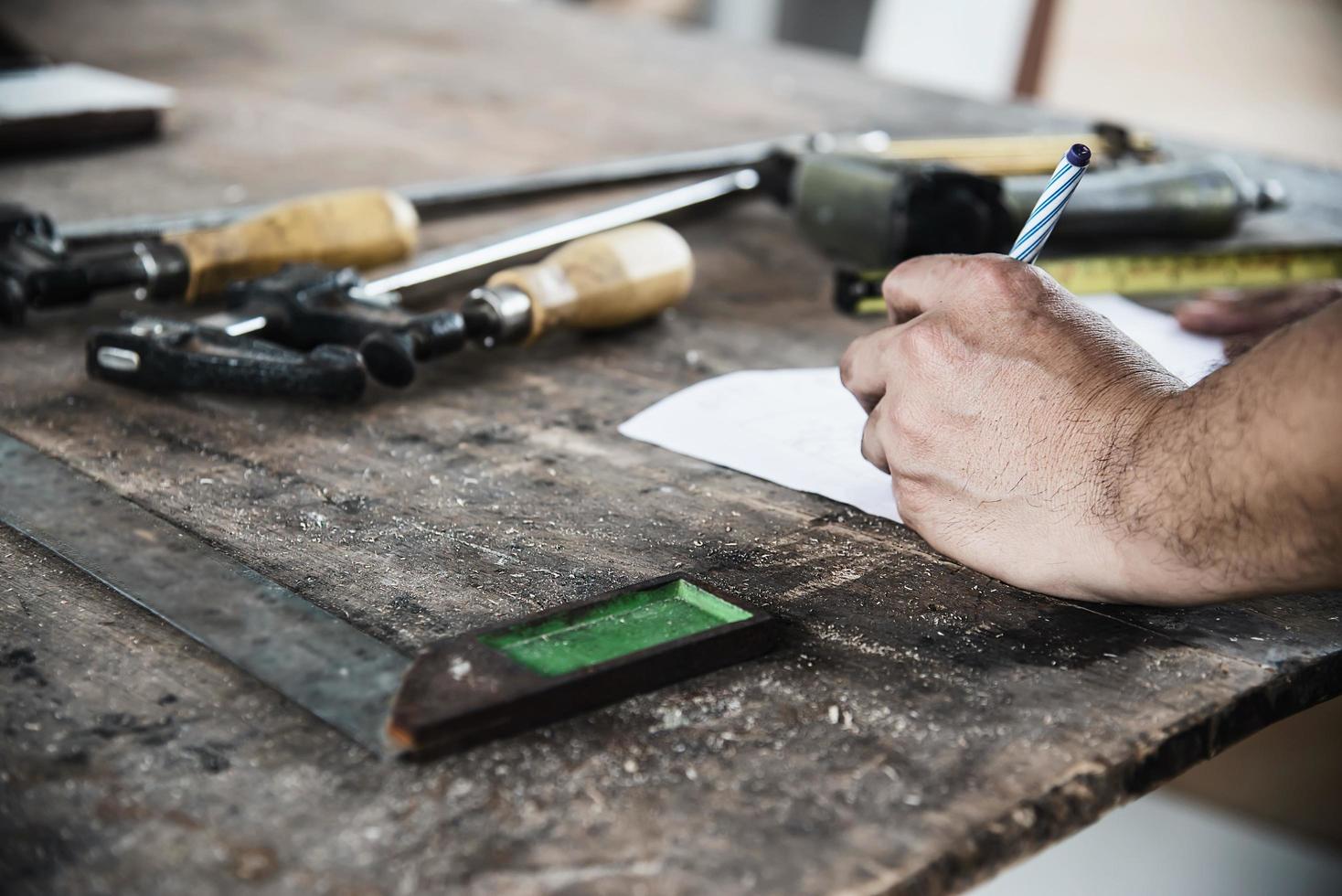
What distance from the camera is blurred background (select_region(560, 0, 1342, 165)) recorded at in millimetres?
3293

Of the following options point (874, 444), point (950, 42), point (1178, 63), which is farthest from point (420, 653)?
point (950, 42)

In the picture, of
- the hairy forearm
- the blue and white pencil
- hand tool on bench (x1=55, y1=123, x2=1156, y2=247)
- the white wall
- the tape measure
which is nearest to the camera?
the hairy forearm

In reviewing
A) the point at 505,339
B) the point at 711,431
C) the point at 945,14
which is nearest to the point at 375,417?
the point at 505,339

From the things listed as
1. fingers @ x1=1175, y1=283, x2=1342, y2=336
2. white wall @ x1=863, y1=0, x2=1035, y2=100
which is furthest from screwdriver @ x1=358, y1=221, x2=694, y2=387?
white wall @ x1=863, y1=0, x2=1035, y2=100

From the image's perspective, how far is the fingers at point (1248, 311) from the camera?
134 centimetres

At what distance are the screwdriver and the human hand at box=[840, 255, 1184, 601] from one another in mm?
361

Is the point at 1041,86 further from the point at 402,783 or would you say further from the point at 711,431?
the point at 402,783

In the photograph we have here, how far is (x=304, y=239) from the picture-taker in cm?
132

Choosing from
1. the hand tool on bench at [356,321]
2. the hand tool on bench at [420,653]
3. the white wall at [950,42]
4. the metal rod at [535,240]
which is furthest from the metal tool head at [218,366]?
the white wall at [950,42]

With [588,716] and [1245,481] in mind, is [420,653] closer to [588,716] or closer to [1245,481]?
[588,716]

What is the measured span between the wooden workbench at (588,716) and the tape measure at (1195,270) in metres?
0.28

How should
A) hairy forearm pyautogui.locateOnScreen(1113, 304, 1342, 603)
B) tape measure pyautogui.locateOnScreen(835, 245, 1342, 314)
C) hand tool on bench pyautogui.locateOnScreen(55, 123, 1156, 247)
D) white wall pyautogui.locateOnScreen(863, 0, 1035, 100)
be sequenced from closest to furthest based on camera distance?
hairy forearm pyautogui.locateOnScreen(1113, 304, 1342, 603) < tape measure pyautogui.locateOnScreen(835, 245, 1342, 314) < hand tool on bench pyautogui.locateOnScreen(55, 123, 1156, 247) < white wall pyautogui.locateOnScreen(863, 0, 1035, 100)

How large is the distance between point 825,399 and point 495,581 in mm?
438

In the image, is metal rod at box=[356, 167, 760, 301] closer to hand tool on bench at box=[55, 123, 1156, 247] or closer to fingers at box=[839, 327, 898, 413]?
hand tool on bench at box=[55, 123, 1156, 247]
